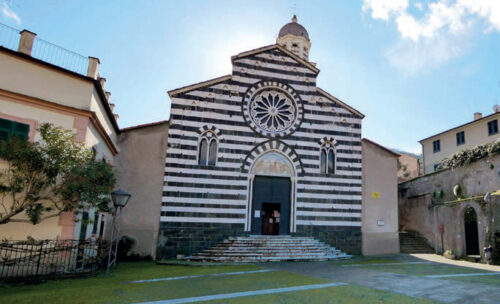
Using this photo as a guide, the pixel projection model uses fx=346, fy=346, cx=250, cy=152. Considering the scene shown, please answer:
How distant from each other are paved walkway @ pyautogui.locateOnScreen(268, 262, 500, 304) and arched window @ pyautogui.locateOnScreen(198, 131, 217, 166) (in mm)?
6911

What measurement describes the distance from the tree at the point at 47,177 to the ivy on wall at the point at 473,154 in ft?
64.0

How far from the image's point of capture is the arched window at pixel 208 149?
1852cm

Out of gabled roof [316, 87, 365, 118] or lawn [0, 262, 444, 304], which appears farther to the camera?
gabled roof [316, 87, 365, 118]

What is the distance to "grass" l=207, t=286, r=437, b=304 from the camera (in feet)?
26.2

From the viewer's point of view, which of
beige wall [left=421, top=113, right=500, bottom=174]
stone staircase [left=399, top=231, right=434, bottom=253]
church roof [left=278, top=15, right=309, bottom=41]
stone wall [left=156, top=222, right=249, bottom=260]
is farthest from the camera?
church roof [left=278, top=15, right=309, bottom=41]

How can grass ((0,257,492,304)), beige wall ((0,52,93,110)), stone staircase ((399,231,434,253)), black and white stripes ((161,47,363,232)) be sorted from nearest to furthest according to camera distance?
grass ((0,257,492,304)) < beige wall ((0,52,93,110)) < black and white stripes ((161,47,363,232)) < stone staircase ((399,231,434,253))

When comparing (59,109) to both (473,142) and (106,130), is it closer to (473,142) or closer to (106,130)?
(106,130)

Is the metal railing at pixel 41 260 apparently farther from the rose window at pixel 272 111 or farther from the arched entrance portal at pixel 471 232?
the arched entrance portal at pixel 471 232

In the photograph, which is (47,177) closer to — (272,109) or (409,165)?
(272,109)

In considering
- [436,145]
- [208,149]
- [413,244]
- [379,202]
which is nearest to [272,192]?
[208,149]

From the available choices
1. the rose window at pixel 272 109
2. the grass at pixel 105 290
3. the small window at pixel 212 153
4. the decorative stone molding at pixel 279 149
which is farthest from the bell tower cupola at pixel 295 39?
the grass at pixel 105 290

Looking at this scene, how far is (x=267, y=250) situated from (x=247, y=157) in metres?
5.04

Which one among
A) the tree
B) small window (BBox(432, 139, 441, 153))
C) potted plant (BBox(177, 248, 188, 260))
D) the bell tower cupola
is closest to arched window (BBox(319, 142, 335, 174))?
potted plant (BBox(177, 248, 188, 260))

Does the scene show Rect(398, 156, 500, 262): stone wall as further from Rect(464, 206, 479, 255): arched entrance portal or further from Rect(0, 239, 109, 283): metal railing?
Rect(0, 239, 109, 283): metal railing
